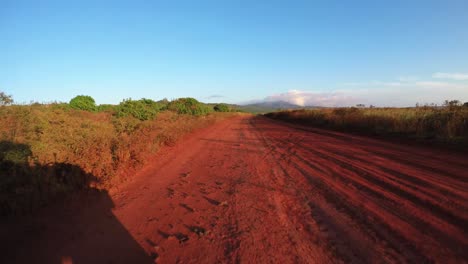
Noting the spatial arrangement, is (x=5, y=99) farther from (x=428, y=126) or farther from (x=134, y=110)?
(x=428, y=126)

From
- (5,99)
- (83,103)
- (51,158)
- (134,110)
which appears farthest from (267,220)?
(83,103)

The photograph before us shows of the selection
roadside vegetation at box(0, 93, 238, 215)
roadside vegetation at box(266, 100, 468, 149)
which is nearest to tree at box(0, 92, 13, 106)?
roadside vegetation at box(0, 93, 238, 215)

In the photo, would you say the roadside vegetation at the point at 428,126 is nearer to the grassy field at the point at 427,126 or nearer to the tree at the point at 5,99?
Answer: the grassy field at the point at 427,126

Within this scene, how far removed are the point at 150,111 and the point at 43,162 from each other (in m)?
12.0

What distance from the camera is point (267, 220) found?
3.46 m

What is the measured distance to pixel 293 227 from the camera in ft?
10.7

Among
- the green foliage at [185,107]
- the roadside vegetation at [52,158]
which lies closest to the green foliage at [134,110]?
the roadside vegetation at [52,158]

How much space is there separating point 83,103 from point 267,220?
1908cm

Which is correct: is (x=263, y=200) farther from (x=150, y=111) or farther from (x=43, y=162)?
(x=150, y=111)

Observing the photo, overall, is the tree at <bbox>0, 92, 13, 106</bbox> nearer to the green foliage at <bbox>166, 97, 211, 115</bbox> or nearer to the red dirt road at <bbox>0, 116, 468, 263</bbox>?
the red dirt road at <bbox>0, 116, 468, 263</bbox>

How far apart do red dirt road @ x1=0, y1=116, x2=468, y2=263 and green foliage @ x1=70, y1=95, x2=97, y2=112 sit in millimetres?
15150

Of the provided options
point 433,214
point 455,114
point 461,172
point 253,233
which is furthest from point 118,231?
point 455,114

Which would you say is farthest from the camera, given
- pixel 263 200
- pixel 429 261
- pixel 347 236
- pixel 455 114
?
pixel 455 114

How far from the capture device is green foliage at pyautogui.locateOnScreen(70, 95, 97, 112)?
1744 centimetres
